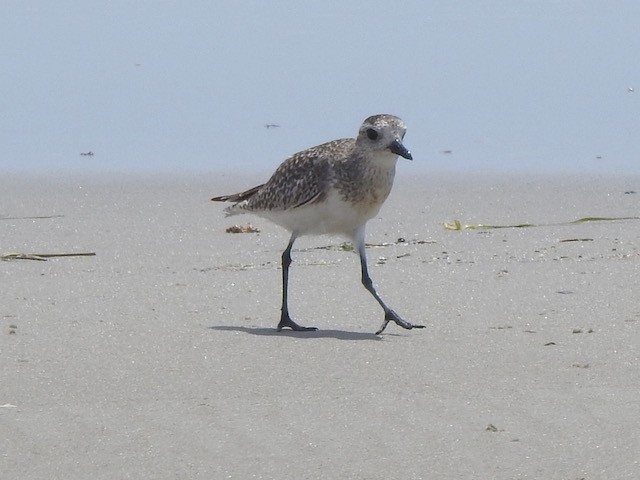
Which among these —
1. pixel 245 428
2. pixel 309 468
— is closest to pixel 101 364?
pixel 245 428

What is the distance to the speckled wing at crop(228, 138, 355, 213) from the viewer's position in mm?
10148

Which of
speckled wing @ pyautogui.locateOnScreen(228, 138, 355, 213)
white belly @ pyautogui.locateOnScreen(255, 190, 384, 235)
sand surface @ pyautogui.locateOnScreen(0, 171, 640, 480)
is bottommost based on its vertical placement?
sand surface @ pyautogui.locateOnScreen(0, 171, 640, 480)

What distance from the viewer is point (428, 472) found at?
6574 millimetres

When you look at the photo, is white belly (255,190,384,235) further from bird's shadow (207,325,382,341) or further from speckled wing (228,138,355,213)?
bird's shadow (207,325,382,341)

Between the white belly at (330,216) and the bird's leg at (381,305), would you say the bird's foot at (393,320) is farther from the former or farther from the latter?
the white belly at (330,216)

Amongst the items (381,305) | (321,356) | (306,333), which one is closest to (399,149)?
(381,305)

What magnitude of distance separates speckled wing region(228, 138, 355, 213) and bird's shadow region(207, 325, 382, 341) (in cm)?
87

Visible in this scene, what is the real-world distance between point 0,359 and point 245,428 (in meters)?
2.09

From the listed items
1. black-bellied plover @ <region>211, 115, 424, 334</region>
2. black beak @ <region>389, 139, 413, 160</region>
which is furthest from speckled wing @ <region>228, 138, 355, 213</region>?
black beak @ <region>389, 139, 413, 160</region>

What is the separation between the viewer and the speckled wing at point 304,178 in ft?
33.3

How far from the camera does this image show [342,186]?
10.0 meters

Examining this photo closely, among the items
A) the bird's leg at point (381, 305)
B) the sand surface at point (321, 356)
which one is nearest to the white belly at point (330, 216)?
the bird's leg at point (381, 305)

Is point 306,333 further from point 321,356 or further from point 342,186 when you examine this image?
point 342,186

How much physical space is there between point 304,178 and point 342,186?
14.2 inches
